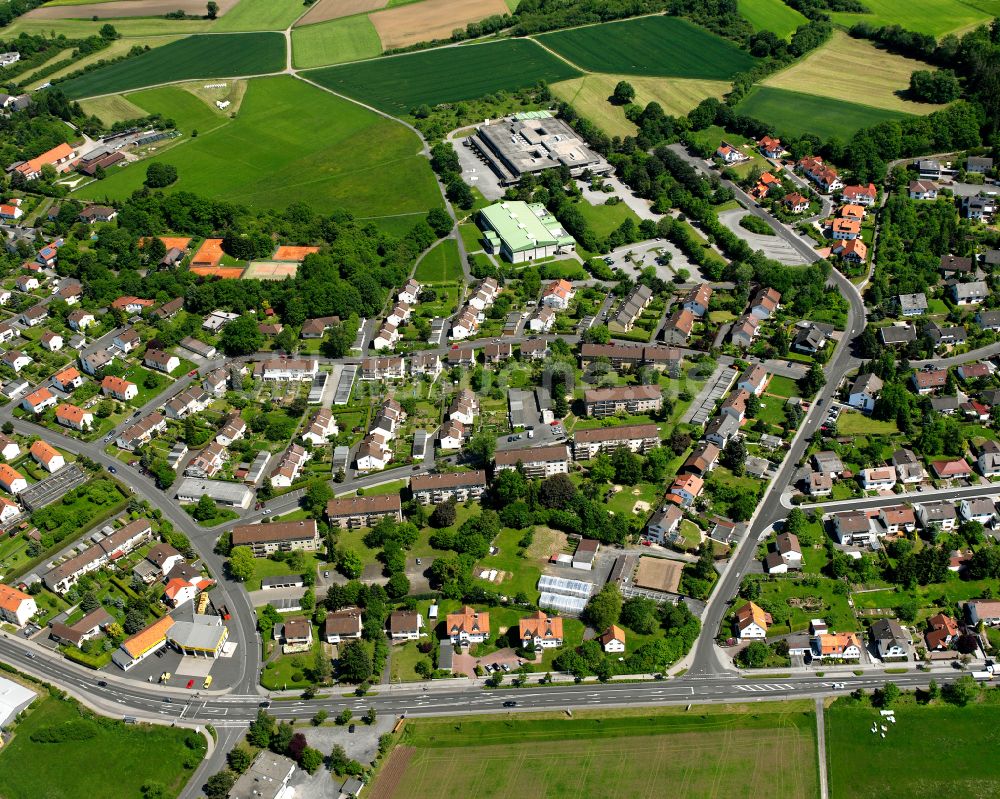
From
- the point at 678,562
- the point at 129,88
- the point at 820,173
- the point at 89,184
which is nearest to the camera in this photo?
the point at 678,562

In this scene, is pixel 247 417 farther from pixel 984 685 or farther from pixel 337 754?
pixel 984 685

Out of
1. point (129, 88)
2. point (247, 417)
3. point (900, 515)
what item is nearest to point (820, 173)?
point (900, 515)

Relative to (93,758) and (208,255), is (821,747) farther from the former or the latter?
(208,255)

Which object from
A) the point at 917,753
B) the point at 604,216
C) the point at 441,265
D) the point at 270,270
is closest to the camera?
the point at 917,753

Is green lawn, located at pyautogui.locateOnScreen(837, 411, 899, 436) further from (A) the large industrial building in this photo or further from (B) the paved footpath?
(A) the large industrial building

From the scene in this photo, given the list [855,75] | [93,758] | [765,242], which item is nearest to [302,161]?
[765,242]

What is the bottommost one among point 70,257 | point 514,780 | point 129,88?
point 514,780

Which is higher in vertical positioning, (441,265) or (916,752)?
(441,265)
